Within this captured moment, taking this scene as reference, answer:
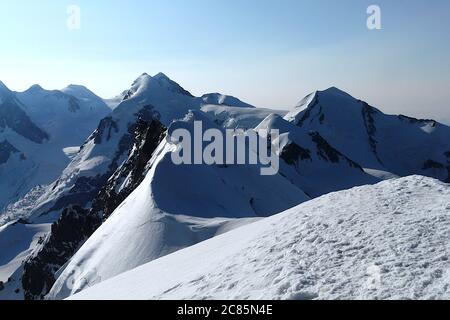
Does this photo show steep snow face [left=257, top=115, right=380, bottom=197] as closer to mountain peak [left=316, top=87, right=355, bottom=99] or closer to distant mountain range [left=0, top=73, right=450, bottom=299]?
distant mountain range [left=0, top=73, right=450, bottom=299]

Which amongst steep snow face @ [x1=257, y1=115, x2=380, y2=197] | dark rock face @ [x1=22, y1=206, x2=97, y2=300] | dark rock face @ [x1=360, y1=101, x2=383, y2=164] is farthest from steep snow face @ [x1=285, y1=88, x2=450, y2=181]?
dark rock face @ [x1=22, y1=206, x2=97, y2=300]

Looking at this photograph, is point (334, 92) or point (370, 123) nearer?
point (370, 123)

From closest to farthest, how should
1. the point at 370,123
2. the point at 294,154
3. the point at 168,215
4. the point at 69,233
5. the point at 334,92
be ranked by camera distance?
the point at 168,215, the point at 69,233, the point at 294,154, the point at 370,123, the point at 334,92

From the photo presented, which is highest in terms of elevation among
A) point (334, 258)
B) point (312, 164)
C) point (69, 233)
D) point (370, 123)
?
point (334, 258)

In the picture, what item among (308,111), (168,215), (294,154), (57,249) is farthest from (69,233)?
(308,111)

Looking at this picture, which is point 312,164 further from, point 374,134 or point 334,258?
point 334,258

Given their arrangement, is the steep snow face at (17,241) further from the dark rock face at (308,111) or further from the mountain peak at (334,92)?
the mountain peak at (334,92)

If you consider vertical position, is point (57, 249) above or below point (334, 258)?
below

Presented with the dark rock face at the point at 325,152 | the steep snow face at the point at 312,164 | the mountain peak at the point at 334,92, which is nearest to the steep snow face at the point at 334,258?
the steep snow face at the point at 312,164
